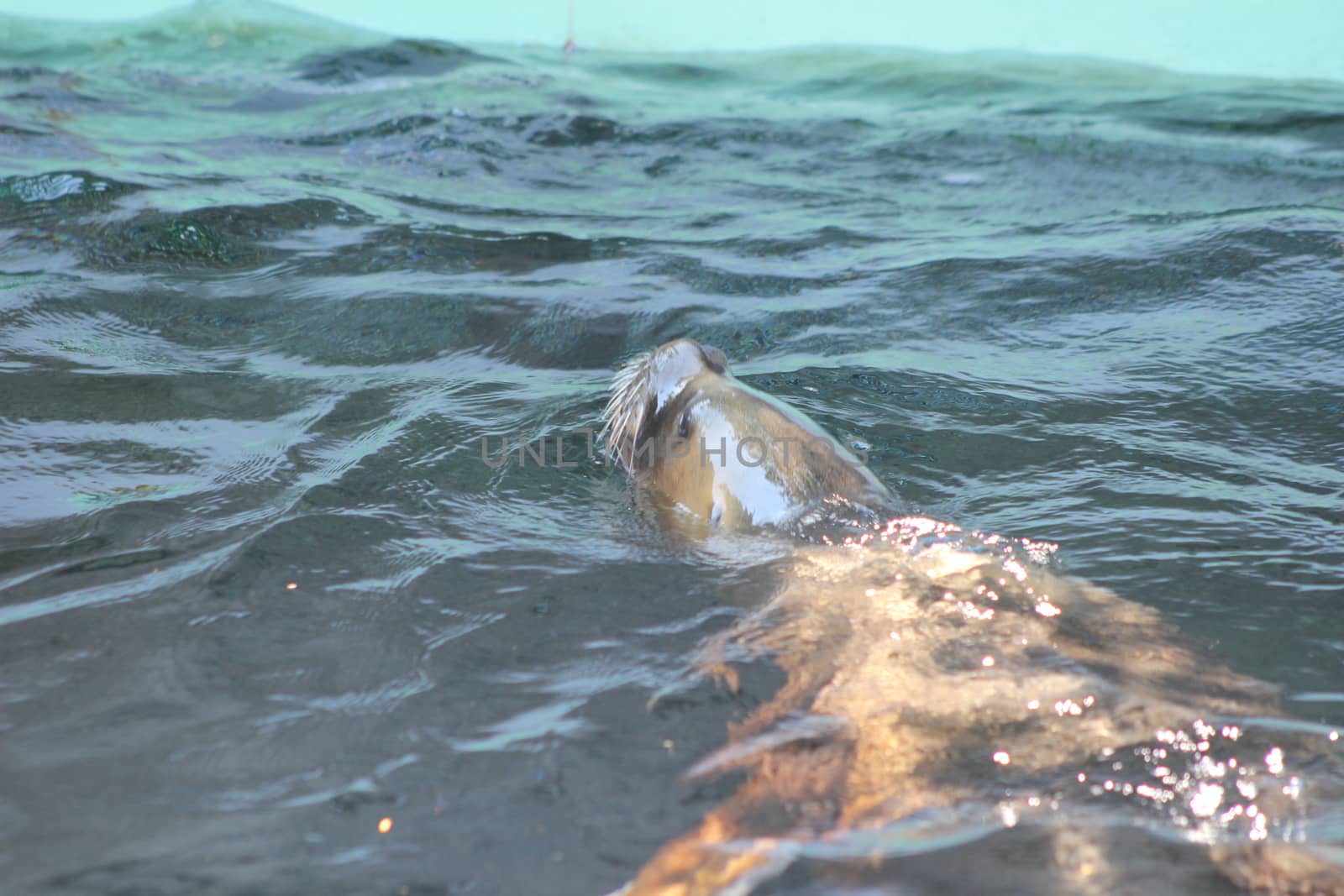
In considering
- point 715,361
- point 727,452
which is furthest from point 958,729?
point 715,361

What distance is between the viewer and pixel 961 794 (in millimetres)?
Answer: 2316

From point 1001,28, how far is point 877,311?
26.6 feet

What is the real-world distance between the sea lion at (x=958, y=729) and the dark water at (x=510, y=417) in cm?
16

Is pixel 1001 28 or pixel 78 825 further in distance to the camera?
pixel 1001 28

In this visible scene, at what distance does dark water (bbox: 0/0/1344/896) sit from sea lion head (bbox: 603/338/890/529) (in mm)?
198

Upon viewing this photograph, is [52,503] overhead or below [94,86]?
below

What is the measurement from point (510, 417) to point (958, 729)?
2.34 metres

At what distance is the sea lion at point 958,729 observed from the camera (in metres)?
2.09

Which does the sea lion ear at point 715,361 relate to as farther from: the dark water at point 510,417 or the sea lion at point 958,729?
the dark water at point 510,417

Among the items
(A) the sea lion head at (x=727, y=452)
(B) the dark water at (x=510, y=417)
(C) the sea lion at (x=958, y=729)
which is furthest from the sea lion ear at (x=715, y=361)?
(B) the dark water at (x=510, y=417)

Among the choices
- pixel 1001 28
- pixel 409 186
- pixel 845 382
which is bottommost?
pixel 845 382

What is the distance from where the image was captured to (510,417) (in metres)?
4.46

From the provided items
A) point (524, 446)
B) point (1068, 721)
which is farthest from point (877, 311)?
point (1068, 721)

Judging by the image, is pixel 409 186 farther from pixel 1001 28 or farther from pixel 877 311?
pixel 1001 28
